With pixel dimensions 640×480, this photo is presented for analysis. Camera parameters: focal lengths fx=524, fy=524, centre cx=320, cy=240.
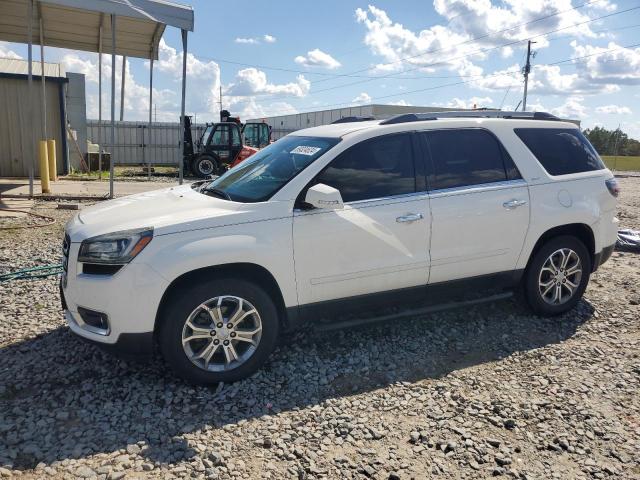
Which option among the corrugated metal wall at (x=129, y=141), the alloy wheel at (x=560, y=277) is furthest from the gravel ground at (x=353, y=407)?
the corrugated metal wall at (x=129, y=141)

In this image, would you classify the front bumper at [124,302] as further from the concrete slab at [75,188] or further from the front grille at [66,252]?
the concrete slab at [75,188]

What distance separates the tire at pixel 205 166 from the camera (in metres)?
20.3

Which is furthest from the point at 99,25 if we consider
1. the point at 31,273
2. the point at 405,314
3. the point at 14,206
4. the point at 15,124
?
the point at 405,314

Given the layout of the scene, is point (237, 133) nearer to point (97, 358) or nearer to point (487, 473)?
point (97, 358)

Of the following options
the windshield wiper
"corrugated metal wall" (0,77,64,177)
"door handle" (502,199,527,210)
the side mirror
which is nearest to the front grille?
the windshield wiper

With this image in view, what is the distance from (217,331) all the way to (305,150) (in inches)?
63.9

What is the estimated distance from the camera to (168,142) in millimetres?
30734

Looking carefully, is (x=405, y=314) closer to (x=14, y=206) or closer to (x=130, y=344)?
(x=130, y=344)

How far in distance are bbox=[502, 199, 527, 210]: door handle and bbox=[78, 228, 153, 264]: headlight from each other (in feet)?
9.58

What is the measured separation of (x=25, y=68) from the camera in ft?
62.4

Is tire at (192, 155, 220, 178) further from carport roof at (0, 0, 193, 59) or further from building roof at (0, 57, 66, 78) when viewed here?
building roof at (0, 57, 66, 78)

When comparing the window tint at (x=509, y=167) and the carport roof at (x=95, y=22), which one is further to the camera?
the carport roof at (x=95, y=22)

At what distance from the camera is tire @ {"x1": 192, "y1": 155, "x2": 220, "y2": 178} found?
20.3 meters

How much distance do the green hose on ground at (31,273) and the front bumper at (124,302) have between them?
2.84 meters
